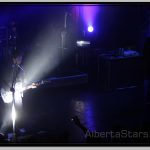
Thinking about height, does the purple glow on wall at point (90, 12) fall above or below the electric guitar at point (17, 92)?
above

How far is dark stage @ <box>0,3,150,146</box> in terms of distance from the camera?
250 cm

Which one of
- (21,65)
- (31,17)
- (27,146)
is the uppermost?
(31,17)

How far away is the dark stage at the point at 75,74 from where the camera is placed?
8.20 ft

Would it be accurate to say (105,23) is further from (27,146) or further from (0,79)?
(27,146)

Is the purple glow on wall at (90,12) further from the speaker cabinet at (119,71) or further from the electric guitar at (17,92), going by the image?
the electric guitar at (17,92)

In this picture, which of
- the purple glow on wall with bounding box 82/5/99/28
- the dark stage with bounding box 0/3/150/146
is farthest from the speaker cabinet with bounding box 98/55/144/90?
the purple glow on wall with bounding box 82/5/99/28

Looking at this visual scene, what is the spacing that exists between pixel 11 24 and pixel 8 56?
0.26 meters

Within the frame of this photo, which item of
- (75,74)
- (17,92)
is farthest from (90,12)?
(17,92)

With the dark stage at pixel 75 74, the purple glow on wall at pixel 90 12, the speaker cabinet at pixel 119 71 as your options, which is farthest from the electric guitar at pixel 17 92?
the purple glow on wall at pixel 90 12

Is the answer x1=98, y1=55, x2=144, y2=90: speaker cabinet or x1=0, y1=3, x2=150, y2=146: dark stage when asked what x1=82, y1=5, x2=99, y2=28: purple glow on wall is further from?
x1=98, y1=55, x2=144, y2=90: speaker cabinet

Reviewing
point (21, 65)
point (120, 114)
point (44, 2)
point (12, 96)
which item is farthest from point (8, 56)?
point (120, 114)

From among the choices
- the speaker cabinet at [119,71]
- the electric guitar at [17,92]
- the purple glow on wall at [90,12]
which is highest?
the purple glow on wall at [90,12]

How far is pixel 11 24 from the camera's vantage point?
2496 millimetres

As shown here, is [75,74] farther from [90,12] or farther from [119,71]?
[90,12]
